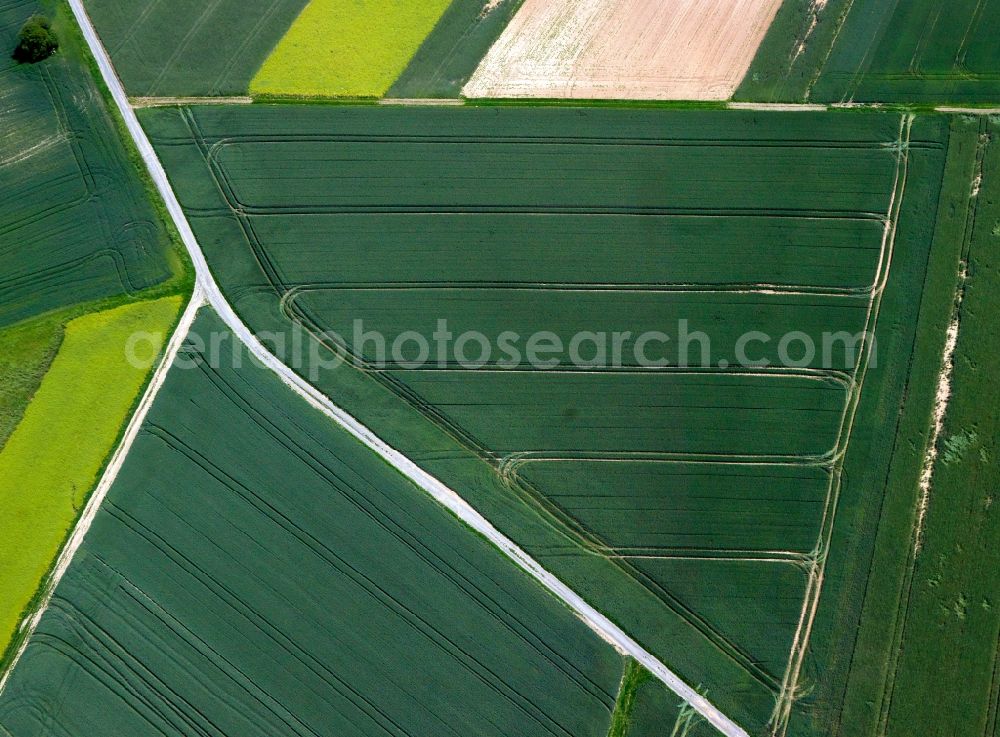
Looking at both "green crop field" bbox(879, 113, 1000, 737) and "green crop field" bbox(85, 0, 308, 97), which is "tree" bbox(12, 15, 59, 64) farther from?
"green crop field" bbox(879, 113, 1000, 737)

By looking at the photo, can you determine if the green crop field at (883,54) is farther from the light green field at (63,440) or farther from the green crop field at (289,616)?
the light green field at (63,440)

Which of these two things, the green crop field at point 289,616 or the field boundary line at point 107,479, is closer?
the green crop field at point 289,616

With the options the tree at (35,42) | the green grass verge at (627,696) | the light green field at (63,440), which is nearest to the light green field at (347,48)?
the tree at (35,42)

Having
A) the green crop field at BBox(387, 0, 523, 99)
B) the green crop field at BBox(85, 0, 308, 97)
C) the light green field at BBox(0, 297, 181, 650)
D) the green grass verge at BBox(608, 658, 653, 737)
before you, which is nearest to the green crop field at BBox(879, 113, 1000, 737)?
→ the green grass verge at BBox(608, 658, 653, 737)

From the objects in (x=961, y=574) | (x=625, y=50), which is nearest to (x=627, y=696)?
(x=961, y=574)

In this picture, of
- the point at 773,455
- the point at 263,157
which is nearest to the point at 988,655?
the point at 773,455

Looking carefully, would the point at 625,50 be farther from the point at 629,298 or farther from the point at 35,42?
the point at 35,42

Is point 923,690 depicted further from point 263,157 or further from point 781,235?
point 263,157
